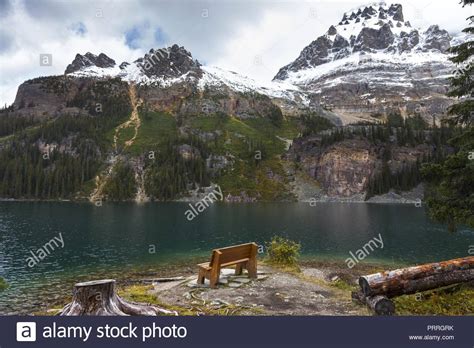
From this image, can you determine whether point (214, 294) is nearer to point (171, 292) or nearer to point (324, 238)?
point (171, 292)

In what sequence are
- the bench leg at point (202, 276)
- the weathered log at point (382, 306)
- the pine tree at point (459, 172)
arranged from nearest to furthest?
the weathered log at point (382, 306), the pine tree at point (459, 172), the bench leg at point (202, 276)

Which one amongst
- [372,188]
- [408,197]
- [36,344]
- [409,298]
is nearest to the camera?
[36,344]

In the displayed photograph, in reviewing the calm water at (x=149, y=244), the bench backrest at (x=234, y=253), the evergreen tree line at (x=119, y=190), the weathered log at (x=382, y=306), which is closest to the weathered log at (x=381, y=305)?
the weathered log at (x=382, y=306)

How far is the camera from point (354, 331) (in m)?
7.09

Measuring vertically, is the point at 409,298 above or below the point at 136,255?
above

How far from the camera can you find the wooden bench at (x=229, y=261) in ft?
60.6

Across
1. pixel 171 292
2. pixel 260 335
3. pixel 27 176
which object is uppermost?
pixel 27 176

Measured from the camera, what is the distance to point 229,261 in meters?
19.6

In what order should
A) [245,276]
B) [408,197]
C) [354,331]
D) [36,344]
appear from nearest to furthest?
1. [36,344]
2. [354,331]
3. [245,276]
4. [408,197]

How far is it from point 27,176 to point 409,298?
20655cm

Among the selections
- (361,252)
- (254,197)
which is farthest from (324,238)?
(254,197)

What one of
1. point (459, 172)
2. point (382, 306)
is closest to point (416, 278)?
point (382, 306)

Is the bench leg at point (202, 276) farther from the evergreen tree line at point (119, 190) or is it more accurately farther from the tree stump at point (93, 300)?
the evergreen tree line at point (119, 190)

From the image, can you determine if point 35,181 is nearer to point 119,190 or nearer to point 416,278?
point 119,190
